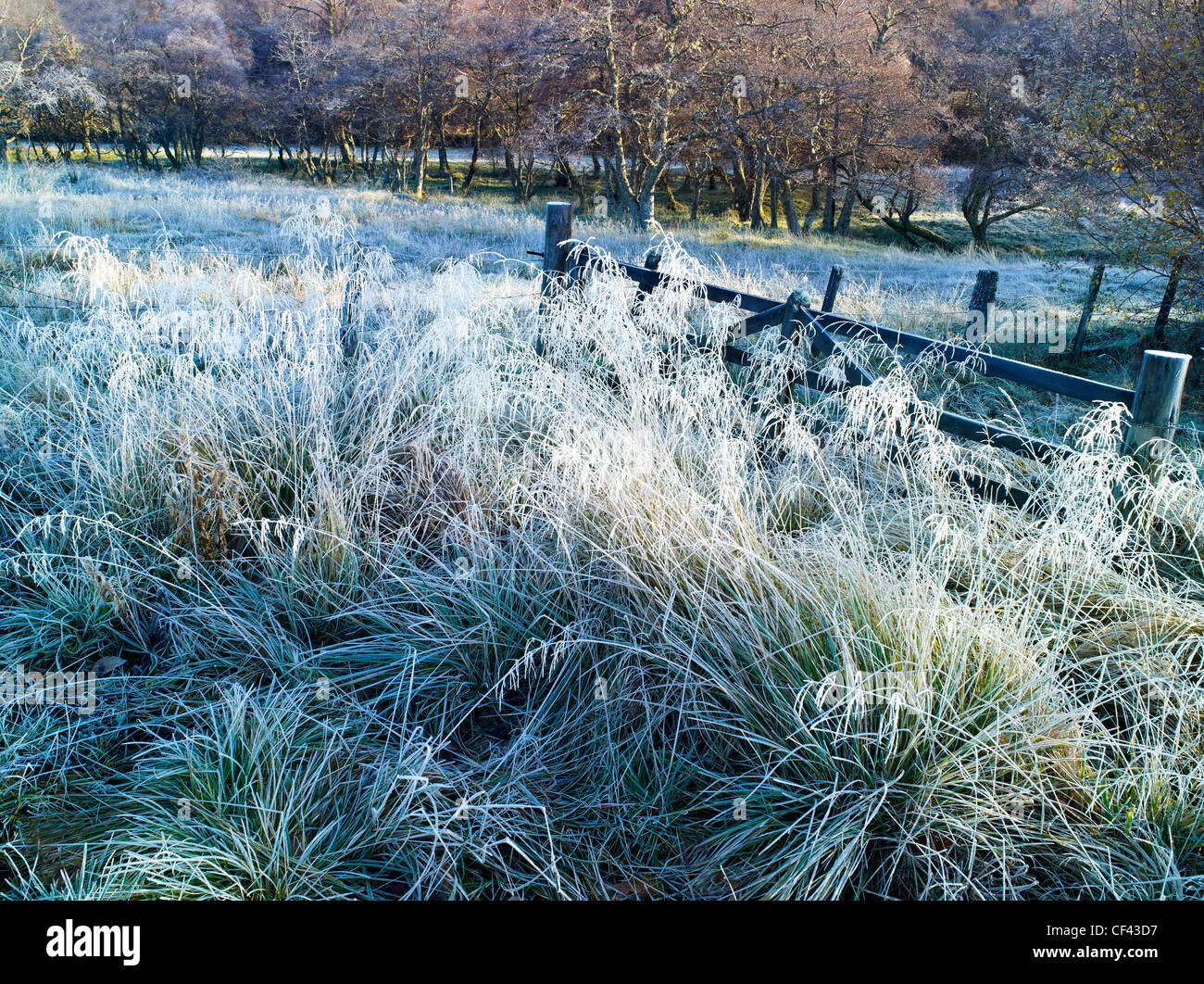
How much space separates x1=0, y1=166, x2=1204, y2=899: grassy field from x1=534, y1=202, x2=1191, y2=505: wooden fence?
34 cm

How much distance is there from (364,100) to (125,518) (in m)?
31.9

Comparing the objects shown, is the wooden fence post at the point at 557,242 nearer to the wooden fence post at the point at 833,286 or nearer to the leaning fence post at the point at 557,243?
the leaning fence post at the point at 557,243

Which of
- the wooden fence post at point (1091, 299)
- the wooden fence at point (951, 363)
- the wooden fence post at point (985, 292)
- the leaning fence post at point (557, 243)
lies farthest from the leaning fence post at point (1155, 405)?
the wooden fence post at point (1091, 299)

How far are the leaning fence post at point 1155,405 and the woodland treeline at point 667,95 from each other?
19.9 ft

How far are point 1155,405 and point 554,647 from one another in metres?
3.24

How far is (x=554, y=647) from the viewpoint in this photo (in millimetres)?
2885

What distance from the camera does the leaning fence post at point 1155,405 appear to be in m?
3.82

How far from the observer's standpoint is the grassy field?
88.0 inches

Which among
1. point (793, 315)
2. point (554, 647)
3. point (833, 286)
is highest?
point (833, 286)

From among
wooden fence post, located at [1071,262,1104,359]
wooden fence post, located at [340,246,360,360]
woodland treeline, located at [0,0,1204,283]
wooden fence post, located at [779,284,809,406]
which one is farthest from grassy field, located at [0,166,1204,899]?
woodland treeline, located at [0,0,1204,283]

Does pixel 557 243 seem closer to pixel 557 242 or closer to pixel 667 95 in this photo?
pixel 557 242

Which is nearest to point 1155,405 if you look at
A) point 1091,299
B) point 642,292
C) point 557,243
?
point 642,292

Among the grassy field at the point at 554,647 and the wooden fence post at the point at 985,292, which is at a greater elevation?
the wooden fence post at the point at 985,292

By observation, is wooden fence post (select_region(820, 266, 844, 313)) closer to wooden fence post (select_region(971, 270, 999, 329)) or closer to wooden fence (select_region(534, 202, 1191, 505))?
wooden fence (select_region(534, 202, 1191, 505))
